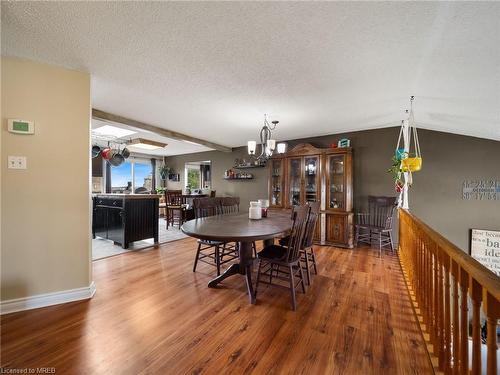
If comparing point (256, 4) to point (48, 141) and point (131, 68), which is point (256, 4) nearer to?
point (131, 68)

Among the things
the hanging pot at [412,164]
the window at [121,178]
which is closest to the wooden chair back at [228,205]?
the hanging pot at [412,164]

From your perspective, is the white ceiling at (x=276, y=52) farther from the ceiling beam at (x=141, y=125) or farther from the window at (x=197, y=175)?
the window at (x=197, y=175)

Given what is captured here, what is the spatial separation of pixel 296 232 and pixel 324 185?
8.03ft

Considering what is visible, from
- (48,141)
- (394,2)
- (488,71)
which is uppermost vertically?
(394,2)

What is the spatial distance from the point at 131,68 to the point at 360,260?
390 cm

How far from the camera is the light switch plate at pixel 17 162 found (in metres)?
1.89

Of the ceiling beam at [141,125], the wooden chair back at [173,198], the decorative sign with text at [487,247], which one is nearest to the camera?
the ceiling beam at [141,125]

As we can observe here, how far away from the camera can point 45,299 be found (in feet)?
6.50

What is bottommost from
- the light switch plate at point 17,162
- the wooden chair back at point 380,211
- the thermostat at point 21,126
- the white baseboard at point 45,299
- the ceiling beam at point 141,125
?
the white baseboard at point 45,299

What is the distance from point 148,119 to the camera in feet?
11.9

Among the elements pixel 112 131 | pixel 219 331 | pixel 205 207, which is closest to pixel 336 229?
pixel 205 207

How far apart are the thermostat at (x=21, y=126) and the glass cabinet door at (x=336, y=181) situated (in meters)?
4.22

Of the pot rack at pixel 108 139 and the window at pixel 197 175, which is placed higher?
the pot rack at pixel 108 139

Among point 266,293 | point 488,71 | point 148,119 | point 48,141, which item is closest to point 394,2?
point 488,71
